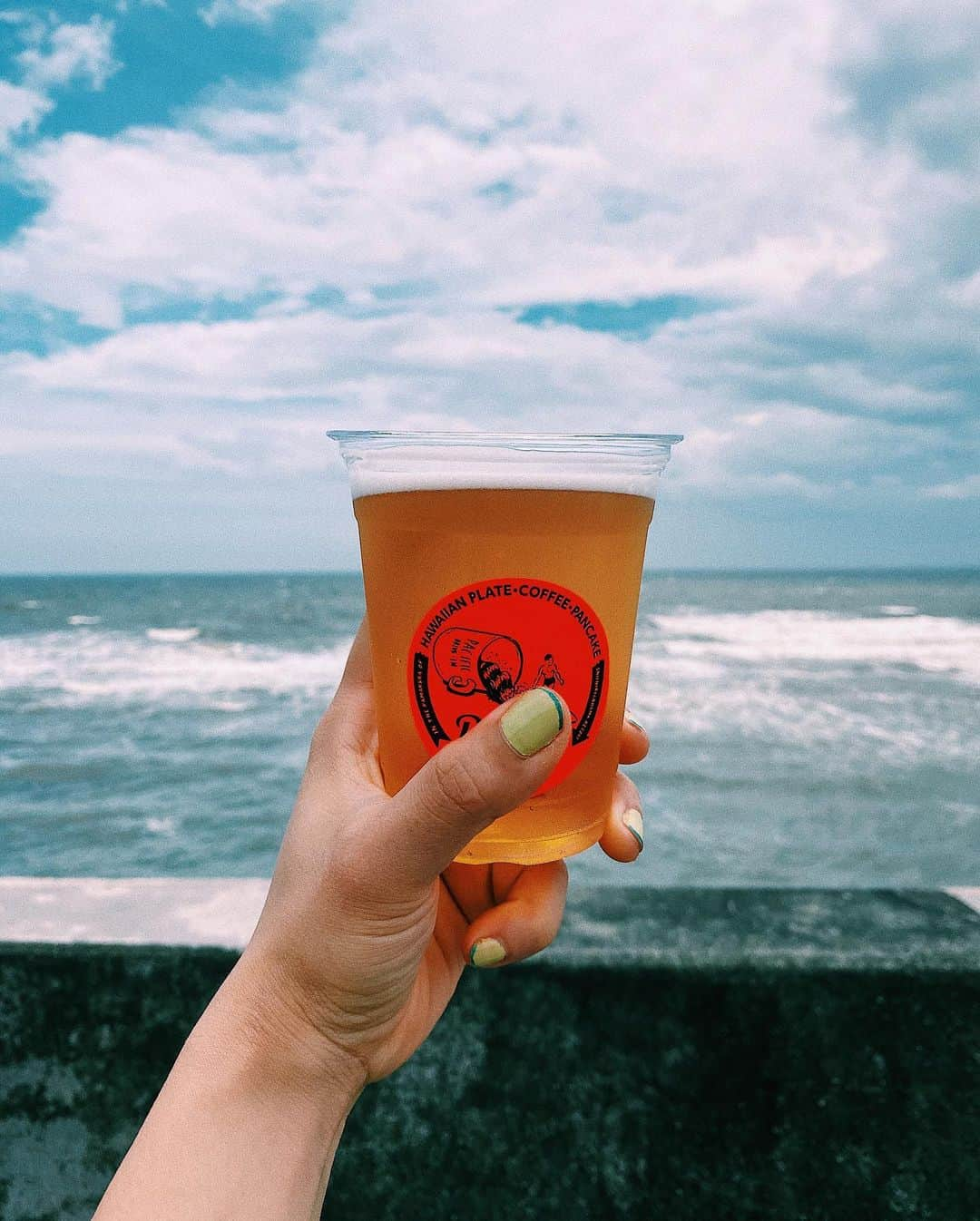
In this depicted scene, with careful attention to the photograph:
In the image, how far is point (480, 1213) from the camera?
209cm

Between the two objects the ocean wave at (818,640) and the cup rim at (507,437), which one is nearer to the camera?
the cup rim at (507,437)

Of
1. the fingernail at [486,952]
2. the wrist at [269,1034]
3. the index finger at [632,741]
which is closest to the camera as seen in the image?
the wrist at [269,1034]

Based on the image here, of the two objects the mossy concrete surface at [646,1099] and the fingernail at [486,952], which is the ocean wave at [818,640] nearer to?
the mossy concrete surface at [646,1099]

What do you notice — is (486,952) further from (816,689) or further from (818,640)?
(818,640)

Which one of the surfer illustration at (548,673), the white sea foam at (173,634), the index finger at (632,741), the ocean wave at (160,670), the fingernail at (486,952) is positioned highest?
the surfer illustration at (548,673)

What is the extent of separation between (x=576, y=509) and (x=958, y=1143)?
5.44ft

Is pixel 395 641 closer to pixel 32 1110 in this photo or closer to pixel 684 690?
pixel 32 1110

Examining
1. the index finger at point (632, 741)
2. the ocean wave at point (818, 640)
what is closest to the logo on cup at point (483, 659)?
the index finger at point (632, 741)

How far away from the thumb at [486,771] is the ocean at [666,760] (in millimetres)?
5853

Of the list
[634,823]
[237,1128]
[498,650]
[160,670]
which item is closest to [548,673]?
[498,650]

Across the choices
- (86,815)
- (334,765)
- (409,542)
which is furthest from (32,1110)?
(86,815)

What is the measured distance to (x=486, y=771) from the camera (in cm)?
118

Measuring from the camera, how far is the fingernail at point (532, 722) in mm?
1188

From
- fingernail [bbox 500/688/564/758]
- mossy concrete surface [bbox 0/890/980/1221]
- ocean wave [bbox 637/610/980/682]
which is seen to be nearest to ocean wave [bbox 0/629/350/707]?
ocean wave [bbox 637/610/980/682]
